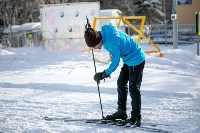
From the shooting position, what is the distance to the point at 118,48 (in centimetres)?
469

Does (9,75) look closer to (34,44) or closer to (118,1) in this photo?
(34,44)

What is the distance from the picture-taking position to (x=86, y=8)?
1719cm

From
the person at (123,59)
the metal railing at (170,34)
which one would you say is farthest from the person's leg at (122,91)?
the metal railing at (170,34)

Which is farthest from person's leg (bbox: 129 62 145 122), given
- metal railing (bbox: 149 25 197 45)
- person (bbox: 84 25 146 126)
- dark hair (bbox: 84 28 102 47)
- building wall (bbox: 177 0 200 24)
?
building wall (bbox: 177 0 200 24)

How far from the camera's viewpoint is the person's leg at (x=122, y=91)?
5.27 meters

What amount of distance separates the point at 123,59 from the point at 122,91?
614mm

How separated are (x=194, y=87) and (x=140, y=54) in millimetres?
3268

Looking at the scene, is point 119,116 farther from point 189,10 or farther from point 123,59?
point 189,10

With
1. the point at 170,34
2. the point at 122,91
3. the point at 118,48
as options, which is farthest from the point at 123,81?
the point at 170,34

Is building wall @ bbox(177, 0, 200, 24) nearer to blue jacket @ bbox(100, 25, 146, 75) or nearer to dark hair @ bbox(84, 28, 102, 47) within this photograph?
blue jacket @ bbox(100, 25, 146, 75)

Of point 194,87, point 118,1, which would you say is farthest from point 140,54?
point 118,1

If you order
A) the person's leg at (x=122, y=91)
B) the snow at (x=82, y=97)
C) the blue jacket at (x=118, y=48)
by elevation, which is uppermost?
the blue jacket at (x=118, y=48)

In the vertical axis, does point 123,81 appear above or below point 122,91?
above

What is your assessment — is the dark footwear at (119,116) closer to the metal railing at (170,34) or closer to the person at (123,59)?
the person at (123,59)
